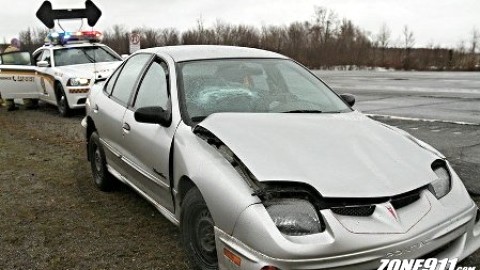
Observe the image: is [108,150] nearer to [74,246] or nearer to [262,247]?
[74,246]

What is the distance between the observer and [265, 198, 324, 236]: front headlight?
230 centimetres

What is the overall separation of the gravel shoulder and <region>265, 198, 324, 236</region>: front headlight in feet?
3.82

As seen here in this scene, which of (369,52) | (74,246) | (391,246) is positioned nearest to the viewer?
(391,246)

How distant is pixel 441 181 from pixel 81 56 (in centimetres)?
995

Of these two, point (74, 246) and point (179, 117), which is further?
point (74, 246)

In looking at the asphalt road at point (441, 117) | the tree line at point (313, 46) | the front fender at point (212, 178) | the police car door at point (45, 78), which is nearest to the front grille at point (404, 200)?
the front fender at point (212, 178)

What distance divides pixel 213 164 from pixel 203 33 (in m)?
49.6

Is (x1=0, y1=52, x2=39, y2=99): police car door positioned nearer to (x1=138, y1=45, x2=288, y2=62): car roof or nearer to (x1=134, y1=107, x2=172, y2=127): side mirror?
(x1=138, y1=45, x2=288, y2=62): car roof

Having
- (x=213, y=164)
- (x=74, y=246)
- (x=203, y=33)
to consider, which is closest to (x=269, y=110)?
(x=213, y=164)

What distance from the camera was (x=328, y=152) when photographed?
2.71 m

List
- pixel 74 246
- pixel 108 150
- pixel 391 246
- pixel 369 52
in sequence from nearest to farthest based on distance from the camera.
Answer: pixel 391 246 < pixel 74 246 < pixel 108 150 < pixel 369 52

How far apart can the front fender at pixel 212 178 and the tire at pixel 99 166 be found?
186 centimetres

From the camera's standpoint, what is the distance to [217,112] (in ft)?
10.9

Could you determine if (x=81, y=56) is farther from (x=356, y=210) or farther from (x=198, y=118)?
(x=356, y=210)
